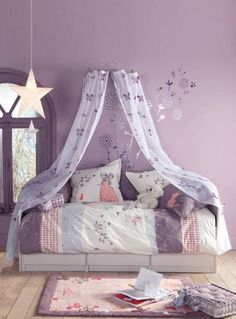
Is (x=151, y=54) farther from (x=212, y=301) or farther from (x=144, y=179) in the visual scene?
(x=212, y=301)

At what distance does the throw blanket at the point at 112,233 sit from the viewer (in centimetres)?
470

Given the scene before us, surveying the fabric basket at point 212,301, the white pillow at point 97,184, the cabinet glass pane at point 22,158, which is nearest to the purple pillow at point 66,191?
the white pillow at point 97,184

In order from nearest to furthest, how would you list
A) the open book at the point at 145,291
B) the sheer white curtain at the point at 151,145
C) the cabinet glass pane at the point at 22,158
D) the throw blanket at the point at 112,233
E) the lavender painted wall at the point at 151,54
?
1. the open book at the point at 145,291
2. the throw blanket at the point at 112,233
3. the sheer white curtain at the point at 151,145
4. the lavender painted wall at the point at 151,54
5. the cabinet glass pane at the point at 22,158

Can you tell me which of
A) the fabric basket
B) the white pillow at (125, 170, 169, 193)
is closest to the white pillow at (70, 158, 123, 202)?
the white pillow at (125, 170, 169, 193)

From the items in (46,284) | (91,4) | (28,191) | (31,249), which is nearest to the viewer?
(46,284)

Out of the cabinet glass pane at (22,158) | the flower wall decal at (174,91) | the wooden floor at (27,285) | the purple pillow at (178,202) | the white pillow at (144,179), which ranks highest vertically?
the flower wall decal at (174,91)

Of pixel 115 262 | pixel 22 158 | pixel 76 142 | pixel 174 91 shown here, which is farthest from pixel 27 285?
pixel 174 91

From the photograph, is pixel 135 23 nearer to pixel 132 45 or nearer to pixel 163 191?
pixel 132 45

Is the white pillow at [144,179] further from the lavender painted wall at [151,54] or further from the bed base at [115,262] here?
the bed base at [115,262]

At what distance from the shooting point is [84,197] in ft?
17.4

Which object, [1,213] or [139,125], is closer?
[139,125]

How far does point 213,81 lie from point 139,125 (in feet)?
3.48

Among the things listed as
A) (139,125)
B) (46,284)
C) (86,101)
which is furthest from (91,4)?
(46,284)

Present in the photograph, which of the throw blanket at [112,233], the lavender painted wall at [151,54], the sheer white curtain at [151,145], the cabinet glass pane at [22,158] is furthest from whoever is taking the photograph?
the cabinet glass pane at [22,158]
